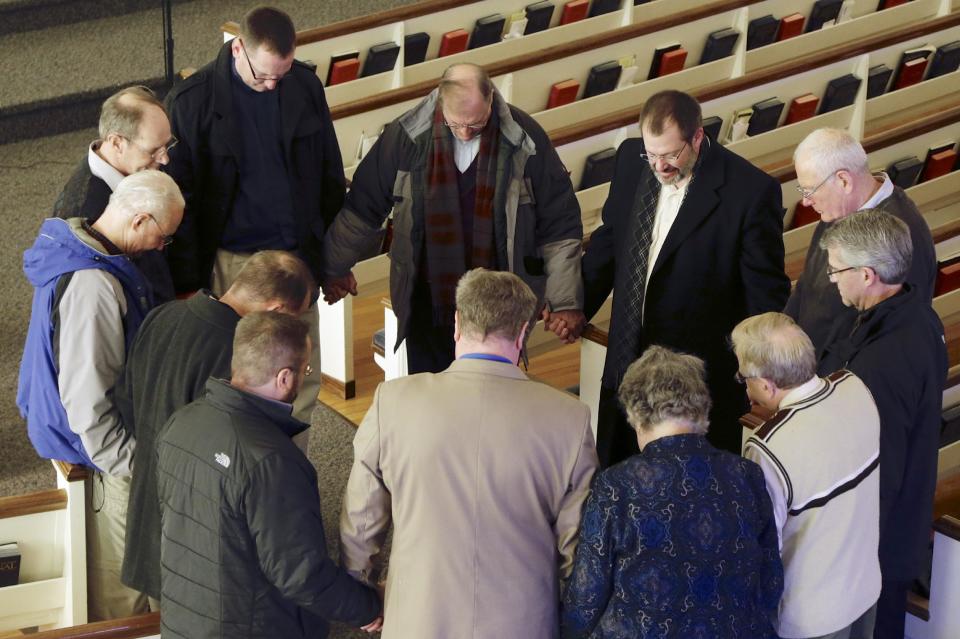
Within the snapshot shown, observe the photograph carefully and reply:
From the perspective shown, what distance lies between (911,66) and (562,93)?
1.74 meters

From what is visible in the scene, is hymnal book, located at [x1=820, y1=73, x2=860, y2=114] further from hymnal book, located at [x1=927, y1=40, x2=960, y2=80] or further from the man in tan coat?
the man in tan coat

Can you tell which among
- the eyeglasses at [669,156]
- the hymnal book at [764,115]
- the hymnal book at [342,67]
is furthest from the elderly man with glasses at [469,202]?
the hymnal book at [764,115]

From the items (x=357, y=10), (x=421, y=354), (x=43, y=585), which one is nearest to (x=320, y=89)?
(x=421, y=354)

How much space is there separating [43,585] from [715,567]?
6.17ft

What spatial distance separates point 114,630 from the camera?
302 cm

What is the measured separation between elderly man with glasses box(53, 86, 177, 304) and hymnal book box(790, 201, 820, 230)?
2.97 metres

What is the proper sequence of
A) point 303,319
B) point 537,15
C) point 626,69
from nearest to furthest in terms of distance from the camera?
point 303,319 < point 626,69 < point 537,15

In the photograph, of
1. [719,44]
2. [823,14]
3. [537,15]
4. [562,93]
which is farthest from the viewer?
[823,14]

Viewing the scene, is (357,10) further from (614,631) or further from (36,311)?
(614,631)

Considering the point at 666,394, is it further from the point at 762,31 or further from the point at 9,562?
the point at 762,31

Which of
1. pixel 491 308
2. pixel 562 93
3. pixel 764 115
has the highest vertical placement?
pixel 562 93

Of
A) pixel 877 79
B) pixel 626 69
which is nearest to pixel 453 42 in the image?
Answer: pixel 626 69

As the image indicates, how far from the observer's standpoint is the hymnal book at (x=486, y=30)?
645 cm

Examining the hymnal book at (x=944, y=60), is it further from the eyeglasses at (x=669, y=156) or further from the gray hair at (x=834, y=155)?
the eyeglasses at (x=669, y=156)
